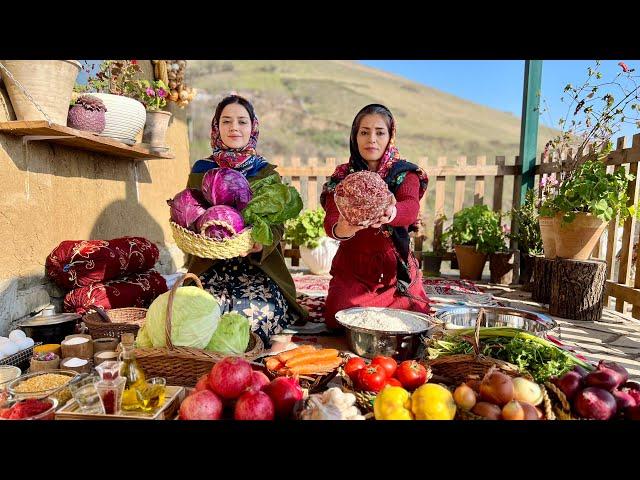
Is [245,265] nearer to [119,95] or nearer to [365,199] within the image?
[365,199]

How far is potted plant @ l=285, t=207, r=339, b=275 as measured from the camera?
22.1 feet

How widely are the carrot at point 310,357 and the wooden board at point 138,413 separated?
604 millimetres

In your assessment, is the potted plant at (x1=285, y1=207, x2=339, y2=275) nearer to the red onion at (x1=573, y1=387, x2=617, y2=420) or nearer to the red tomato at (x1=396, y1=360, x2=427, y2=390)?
the red tomato at (x1=396, y1=360, x2=427, y2=390)

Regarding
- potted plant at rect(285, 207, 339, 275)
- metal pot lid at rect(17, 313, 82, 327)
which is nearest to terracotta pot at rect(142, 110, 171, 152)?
potted plant at rect(285, 207, 339, 275)

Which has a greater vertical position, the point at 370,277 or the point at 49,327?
the point at 370,277

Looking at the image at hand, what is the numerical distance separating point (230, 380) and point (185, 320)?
0.70m

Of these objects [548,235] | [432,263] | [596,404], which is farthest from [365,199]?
[432,263]

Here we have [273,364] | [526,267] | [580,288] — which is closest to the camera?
[273,364]

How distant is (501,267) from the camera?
649cm

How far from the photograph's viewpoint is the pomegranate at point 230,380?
1.83m

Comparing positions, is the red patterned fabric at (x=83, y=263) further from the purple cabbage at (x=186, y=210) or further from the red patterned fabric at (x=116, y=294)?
the purple cabbage at (x=186, y=210)

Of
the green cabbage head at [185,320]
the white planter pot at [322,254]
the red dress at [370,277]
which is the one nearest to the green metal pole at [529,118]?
the white planter pot at [322,254]

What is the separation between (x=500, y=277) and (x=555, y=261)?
1.91m
